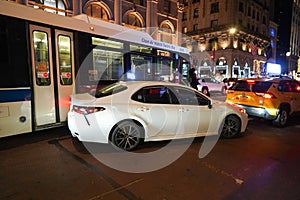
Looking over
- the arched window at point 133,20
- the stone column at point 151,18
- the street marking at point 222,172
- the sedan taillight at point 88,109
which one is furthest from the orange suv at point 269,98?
the stone column at point 151,18

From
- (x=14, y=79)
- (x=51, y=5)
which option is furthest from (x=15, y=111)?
(x=51, y=5)

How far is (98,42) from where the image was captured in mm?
6668

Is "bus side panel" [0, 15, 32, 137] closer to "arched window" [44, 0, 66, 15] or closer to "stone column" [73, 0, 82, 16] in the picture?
"arched window" [44, 0, 66, 15]

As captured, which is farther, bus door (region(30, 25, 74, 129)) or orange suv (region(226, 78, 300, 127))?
orange suv (region(226, 78, 300, 127))

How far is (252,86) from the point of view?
7.57 metres

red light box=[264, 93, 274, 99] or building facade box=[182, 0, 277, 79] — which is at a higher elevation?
building facade box=[182, 0, 277, 79]

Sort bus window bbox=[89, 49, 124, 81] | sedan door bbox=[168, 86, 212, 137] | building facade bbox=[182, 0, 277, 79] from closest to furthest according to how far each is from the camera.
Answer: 1. sedan door bbox=[168, 86, 212, 137]
2. bus window bbox=[89, 49, 124, 81]
3. building facade bbox=[182, 0, 277, 79]

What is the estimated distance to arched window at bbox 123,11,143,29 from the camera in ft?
66.0

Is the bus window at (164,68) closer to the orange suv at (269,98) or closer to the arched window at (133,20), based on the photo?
the orange suv at (269,98)

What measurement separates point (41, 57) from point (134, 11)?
1691 cm

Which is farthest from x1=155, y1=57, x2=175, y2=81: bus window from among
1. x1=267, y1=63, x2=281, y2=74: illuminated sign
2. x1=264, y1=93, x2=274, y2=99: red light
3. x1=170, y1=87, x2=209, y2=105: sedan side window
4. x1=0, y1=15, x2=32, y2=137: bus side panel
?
x1=267, y1=63, x2=281, y2=74: illuminated sign

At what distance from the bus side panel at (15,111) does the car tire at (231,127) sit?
16.7 ft

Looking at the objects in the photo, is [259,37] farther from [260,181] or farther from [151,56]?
[260,181]

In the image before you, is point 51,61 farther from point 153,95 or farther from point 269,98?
point 269,98
